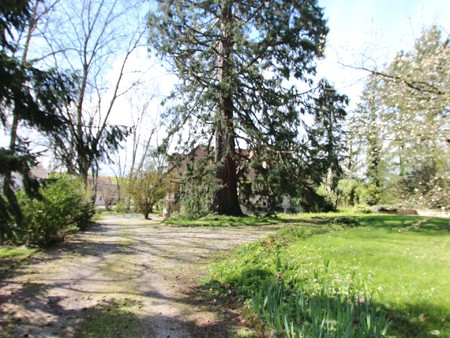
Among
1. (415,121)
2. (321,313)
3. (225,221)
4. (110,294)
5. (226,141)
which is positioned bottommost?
(110,294)

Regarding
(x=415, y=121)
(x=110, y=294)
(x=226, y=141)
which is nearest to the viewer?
(x=415, y=121)

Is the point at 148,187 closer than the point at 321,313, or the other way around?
the point at 321,313

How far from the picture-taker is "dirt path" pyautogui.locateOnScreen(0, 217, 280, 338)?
4195mm

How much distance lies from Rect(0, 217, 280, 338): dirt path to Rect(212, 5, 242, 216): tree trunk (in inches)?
305

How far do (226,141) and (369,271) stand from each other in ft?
38.4

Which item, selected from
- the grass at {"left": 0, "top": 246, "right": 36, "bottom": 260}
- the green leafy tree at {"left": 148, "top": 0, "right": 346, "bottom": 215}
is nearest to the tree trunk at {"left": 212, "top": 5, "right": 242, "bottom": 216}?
the green leafy tree at {"left": 148, "top": 0, "right": 346, "bottom": 215}

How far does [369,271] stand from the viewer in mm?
4961

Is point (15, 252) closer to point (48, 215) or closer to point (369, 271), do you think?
point (48, 215)

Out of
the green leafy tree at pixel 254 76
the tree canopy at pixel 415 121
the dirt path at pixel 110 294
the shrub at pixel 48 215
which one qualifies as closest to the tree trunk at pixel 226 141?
the green leafy tree at pixel 254 76

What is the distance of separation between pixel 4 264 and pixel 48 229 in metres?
2.06

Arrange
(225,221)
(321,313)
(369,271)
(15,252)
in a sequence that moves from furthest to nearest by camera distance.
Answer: (225,221), (15,252), (369,271), (321,313)

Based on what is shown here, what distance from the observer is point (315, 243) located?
24.1 feet

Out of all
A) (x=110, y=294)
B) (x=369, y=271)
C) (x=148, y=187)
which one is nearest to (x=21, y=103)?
(x=110, y=294)

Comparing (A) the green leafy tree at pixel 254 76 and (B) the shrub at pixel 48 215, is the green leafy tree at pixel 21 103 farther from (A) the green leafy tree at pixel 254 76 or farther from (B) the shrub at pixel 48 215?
(A) the green leafy tree at pixel 254 76
